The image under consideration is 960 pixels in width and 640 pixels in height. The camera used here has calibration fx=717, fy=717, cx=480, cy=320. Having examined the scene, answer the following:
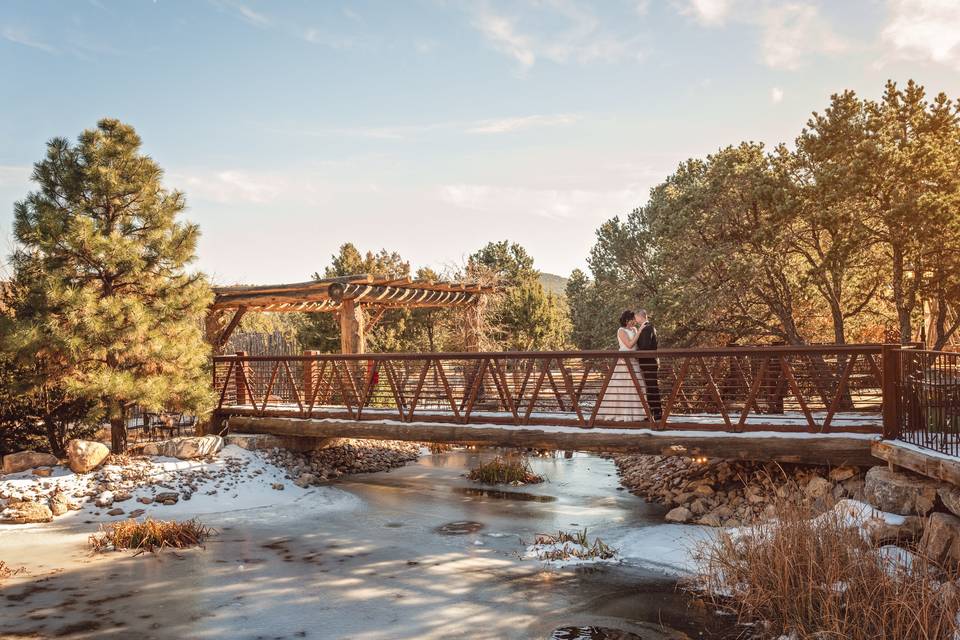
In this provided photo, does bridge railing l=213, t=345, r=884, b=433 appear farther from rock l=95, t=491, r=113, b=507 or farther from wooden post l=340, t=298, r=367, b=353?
rock l=95, t=491, r=113, b=507

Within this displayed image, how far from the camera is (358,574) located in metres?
7.57

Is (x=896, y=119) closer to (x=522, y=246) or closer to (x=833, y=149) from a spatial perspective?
(x=833, y=149)

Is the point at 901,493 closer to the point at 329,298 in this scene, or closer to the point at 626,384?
the point at 626,384

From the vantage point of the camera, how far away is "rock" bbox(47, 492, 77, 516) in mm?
9938

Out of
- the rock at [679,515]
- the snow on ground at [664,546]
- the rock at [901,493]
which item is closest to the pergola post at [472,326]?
the rock at [679,515]

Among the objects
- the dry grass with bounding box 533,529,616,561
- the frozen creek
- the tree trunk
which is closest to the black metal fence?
the frozen creek

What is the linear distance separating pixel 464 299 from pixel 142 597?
11.9 metres

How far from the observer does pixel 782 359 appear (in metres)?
8.99

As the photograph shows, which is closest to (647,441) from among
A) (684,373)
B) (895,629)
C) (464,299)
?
(684,373)

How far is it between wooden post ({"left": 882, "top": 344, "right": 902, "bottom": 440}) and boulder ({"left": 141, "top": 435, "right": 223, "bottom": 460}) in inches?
415

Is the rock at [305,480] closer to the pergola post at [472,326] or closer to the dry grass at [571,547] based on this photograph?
the dry grass at [571,547]

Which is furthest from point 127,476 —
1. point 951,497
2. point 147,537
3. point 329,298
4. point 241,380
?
point 951,497

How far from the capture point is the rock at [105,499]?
1020 cm

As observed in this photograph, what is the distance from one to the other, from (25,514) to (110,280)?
419cm
